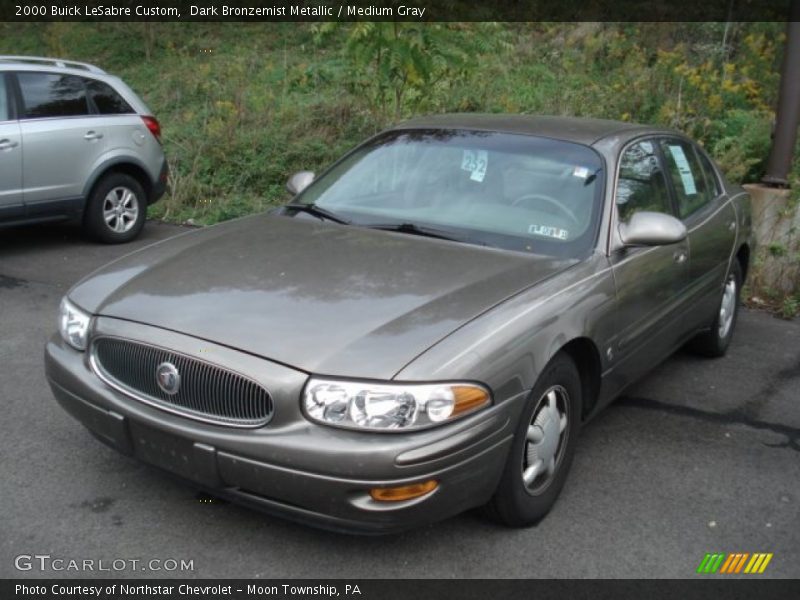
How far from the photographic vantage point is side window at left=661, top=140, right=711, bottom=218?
4863 millimetres

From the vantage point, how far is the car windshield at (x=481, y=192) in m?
3.99

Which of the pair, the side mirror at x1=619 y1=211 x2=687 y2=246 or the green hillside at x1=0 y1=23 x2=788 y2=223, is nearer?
the side mirror at x1=619 y1=211 x2=687 y2=246

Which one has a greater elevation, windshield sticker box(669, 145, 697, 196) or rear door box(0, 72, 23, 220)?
windshield sticker box(669, 145, 697, 196)

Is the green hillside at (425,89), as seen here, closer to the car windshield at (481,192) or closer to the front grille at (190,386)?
the car windshield at (481,192)

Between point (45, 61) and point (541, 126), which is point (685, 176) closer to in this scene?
point (541, 126)

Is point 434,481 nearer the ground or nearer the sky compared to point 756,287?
nearer the sky

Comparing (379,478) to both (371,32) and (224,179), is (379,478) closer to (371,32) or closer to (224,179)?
(371,32)

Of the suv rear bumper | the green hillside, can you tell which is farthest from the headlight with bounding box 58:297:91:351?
the green hillside

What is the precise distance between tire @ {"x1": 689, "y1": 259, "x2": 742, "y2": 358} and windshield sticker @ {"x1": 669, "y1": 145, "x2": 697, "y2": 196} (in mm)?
693

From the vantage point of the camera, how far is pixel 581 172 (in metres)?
4.18
